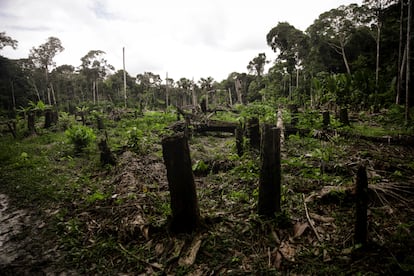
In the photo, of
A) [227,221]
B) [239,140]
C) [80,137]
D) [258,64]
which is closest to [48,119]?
[80,137]

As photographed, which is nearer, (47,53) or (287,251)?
(287,251)

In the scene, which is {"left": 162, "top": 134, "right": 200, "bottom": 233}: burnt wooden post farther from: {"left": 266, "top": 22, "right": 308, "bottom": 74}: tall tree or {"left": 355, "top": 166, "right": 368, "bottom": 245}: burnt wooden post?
{"left": 266, "top": 22, "right": 308, "bottom": 74}: tall tree

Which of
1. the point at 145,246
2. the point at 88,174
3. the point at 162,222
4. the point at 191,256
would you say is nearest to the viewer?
the point at 191,256

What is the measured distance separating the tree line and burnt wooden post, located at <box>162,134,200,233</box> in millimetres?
8347

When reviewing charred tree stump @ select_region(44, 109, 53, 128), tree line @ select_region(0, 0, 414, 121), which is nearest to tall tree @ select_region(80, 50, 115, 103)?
tree line @ select_region(0, 0, 414, 121)

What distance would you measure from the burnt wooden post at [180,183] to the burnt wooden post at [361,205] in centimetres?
192

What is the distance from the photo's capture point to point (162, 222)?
3.40m

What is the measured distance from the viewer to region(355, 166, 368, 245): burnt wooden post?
2369mm

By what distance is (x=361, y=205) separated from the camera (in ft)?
7.89

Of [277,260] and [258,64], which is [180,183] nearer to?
[277,260]

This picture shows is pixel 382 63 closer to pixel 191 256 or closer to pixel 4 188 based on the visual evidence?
pixel 191 256

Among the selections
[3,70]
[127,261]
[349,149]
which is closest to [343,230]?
[127,261]

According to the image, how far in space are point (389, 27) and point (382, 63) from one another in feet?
11.5

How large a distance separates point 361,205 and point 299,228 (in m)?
0.88
